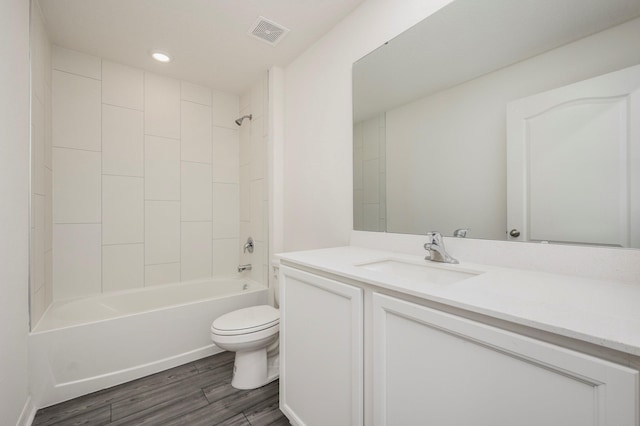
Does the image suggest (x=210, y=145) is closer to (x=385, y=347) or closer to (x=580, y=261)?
(x=385, y=347)

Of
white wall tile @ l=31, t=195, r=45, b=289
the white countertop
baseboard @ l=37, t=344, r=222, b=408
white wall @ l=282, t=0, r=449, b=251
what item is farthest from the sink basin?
white wall tile @ l=31, t=195, r=45, b=289

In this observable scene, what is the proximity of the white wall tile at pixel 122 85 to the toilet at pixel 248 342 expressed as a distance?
209 cm

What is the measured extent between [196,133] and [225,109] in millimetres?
436

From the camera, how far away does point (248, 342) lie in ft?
5.38

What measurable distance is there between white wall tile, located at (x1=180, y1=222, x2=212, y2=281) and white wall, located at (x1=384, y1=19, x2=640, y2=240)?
6.72 ft

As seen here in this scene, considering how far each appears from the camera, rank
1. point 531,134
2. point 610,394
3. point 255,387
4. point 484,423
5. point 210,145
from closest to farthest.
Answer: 1. point 610,394
2. point 484,423
3. point 531,134
4. point 255,387
5. point 210,145

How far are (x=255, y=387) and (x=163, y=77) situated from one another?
110 inches

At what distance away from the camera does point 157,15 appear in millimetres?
1729

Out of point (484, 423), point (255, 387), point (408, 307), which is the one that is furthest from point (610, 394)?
point (255, 387)

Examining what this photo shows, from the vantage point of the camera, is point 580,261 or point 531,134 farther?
point 531,134

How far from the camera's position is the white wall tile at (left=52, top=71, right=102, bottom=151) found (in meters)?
2.07

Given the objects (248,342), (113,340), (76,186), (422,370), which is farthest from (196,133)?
(422,370)

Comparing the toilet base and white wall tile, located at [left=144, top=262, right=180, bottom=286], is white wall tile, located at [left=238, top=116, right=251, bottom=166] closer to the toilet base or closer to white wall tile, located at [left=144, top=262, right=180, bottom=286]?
white wall tile, located at [left=144, top=262, right=180, bottom=286]

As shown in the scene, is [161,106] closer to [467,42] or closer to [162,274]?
[162,274]
